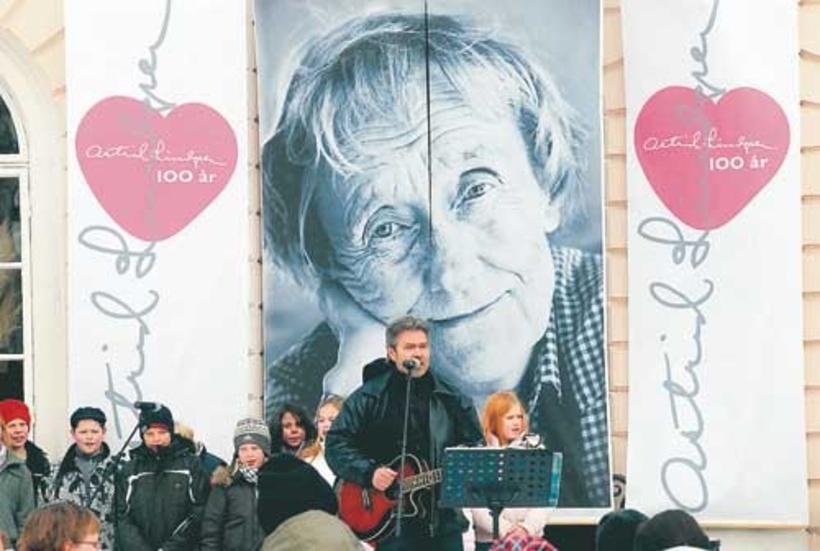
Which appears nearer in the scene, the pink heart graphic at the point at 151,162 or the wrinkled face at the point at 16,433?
the wrinkled face at the point at 16,433

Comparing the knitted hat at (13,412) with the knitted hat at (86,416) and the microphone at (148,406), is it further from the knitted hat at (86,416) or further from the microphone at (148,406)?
the microphone at (148,406)

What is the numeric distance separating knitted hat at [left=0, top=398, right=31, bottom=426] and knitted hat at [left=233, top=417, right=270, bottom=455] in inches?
53.2

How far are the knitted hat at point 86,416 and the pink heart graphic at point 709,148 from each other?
3.11 metres

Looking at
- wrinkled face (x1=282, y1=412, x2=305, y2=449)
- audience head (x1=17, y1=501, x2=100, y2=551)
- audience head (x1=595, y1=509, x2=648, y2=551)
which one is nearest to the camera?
audience head (x1=17, y1=501, x2=100, y2=551)

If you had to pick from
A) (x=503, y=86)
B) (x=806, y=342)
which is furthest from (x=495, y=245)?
(x=806, y=342)

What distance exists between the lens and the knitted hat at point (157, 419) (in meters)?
12.9

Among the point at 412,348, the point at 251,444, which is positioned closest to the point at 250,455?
the point at 251,444

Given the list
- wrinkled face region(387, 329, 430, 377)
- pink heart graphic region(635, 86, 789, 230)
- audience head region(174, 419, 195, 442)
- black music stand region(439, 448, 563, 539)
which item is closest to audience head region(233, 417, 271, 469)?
audience head region(174, 419, 195, 442)

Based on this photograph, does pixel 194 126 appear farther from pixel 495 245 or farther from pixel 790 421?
pixel 790 421

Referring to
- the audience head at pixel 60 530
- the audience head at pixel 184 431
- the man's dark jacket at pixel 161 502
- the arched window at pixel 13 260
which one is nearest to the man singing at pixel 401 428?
the man's dark jacket at pixel 161 502

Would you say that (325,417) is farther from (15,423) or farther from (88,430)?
(15,423)

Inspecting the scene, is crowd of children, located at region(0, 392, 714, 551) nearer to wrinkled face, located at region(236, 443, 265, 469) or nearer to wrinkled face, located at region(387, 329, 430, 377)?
wrinkled face, located at region(236, 443, 265, 469)

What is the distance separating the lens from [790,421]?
13.5 metres

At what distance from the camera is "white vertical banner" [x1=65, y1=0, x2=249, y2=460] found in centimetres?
1394
